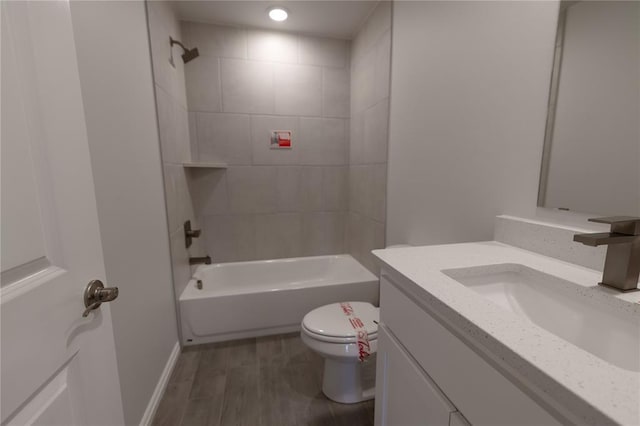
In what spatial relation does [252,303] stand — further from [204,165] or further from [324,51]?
[324,51]

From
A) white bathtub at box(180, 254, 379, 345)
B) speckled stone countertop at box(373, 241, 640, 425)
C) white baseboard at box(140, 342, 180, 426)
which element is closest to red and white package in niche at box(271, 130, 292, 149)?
white bathtub at box(180, 254, 379, 345)

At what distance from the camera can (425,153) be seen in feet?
5.01

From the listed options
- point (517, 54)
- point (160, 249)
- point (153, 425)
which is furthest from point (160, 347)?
point (517, 54)

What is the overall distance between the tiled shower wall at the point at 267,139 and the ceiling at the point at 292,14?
0.09m

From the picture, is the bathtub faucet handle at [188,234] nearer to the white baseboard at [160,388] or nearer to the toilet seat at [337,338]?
the white baseboard at [160,388]

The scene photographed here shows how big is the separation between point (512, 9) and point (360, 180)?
4.85 feet

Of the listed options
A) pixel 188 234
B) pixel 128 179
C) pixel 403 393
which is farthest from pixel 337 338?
pixel 188 234

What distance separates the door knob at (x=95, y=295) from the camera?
1.92 feet

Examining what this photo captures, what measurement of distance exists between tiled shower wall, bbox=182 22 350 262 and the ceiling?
85 mm

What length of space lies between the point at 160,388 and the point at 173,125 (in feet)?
5.26

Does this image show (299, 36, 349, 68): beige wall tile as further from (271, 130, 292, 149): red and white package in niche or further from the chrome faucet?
the chrome faucet

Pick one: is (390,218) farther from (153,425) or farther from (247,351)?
(153,425)

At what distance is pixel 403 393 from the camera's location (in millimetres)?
786

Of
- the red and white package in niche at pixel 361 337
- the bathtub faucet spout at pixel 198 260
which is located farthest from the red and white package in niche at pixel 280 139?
the red and white package in niche at pixel 361 337
